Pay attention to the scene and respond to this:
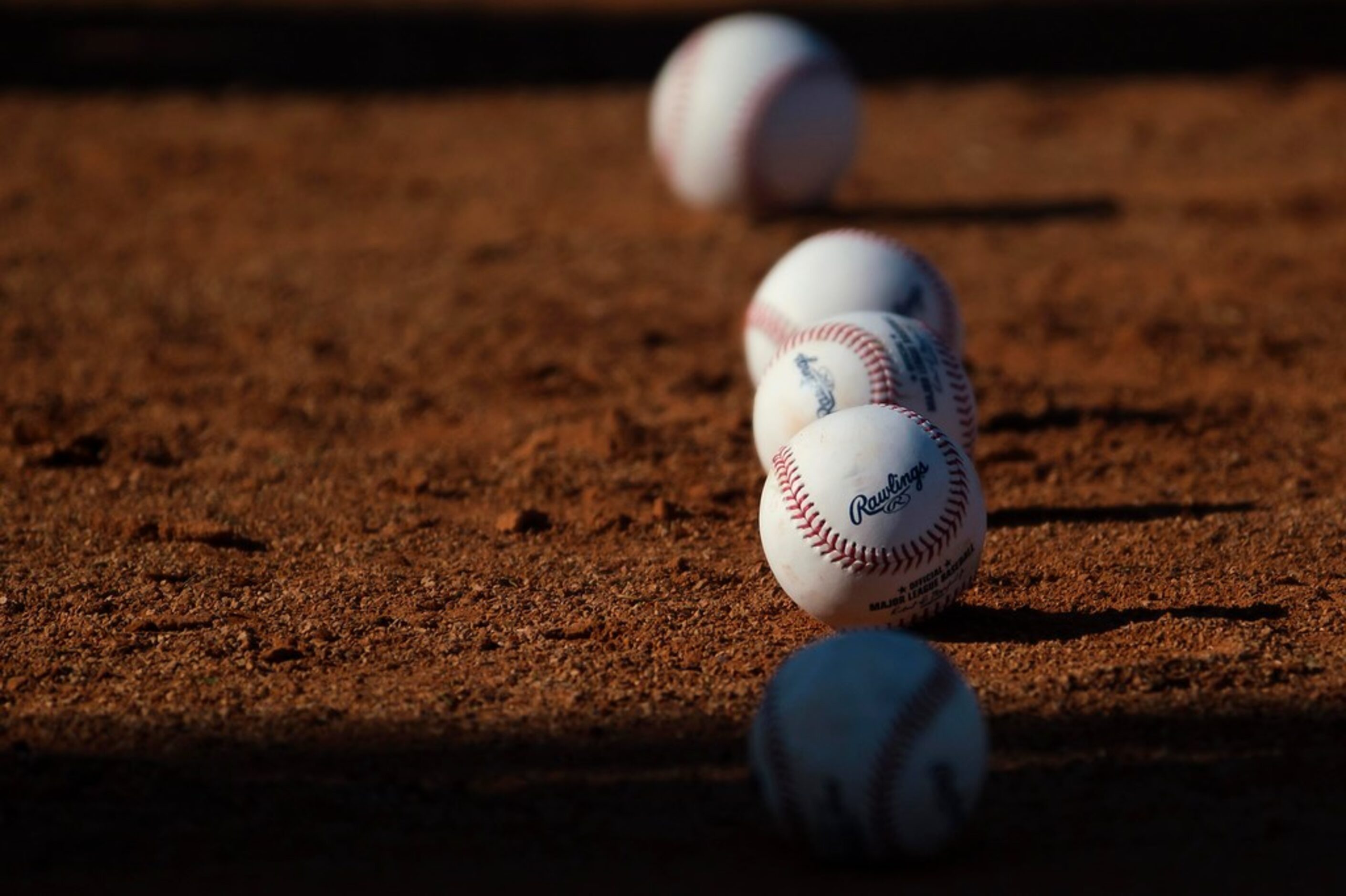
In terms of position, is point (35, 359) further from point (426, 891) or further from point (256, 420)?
point (426, 891)

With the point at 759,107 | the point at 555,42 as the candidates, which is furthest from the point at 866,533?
the point at 555,42

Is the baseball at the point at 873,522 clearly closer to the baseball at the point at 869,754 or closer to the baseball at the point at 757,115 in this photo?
the baseball at the point at 869,754

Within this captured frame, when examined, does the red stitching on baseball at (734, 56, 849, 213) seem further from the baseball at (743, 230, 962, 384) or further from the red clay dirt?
the baseball at (743, 230, 962, 384)

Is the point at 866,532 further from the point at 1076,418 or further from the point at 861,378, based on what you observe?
the point at 1076,418

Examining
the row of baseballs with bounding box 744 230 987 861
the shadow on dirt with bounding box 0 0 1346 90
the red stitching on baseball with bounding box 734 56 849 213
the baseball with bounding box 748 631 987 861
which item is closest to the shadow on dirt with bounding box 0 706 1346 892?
the baseball with bounding box 748 631 987 861

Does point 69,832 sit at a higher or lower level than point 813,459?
lower

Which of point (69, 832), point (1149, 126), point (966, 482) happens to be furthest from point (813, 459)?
point (1149, 126)

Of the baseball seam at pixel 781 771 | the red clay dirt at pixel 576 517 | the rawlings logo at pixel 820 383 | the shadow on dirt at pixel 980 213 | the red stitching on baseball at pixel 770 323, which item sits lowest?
the red clay dirt at pixel 576 517

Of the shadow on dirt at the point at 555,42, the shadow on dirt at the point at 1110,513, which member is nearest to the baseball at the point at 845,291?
the shadow on dirt at the point at 1110,513
